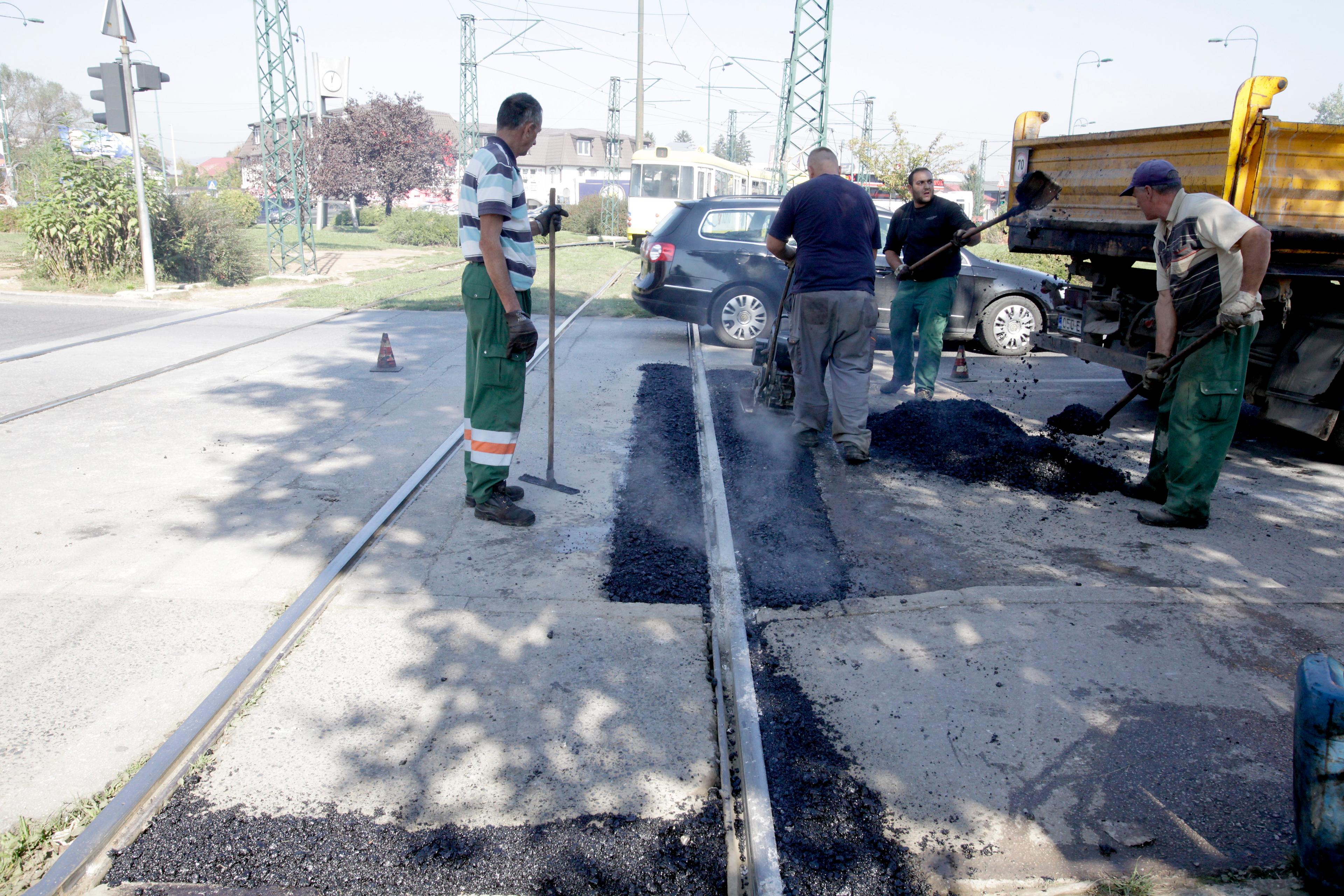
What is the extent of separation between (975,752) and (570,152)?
93.2 meters

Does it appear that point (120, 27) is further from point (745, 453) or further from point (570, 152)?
point (570, 152)

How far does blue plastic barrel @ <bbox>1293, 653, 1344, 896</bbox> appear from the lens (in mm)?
2111

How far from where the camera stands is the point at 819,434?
22.3 ft

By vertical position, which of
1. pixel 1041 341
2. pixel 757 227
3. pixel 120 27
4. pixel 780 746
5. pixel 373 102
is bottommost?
pixel 780 746

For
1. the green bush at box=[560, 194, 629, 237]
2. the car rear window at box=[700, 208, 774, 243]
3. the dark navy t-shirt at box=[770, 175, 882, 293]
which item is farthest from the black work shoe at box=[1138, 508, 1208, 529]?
the green bush at box=[560, 194, 629, 237]

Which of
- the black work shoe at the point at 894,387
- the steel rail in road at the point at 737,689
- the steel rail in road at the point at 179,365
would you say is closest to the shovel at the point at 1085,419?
the black work shoe at the point at 894,387

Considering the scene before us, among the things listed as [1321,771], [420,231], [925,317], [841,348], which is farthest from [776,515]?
[420,231]

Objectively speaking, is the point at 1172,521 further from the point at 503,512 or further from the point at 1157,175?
the point at 503,512

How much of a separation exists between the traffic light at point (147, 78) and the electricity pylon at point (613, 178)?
75.1ft

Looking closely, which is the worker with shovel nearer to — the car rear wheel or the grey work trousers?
the grey work trousers

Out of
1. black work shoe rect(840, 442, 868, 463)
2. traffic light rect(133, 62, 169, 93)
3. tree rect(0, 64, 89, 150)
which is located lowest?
black work shoe rect(840, 442, 868, 463)

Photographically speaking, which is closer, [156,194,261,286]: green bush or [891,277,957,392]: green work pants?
[891,277,957,392]: green work pants

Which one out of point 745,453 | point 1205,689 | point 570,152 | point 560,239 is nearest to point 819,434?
point 745,453

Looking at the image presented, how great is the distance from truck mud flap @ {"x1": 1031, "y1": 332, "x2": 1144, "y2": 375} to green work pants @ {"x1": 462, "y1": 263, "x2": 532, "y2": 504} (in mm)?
4764
